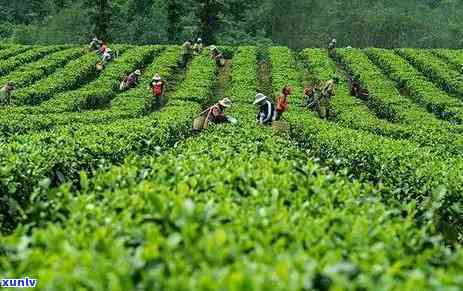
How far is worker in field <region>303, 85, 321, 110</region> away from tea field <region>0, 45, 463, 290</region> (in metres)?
0.74

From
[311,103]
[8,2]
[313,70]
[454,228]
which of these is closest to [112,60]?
[313,70]

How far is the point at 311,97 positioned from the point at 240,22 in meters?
42.5

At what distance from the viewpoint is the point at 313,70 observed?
38.3 metres

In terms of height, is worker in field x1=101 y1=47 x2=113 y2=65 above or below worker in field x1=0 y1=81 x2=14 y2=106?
below

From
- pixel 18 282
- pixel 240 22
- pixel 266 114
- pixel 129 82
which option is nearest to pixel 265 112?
pixel 266 114

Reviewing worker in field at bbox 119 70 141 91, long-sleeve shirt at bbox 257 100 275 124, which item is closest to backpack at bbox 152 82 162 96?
worker in field at bbox 119 70 141 91

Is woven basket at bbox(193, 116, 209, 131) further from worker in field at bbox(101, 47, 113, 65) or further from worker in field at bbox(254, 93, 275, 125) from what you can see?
Result: worker in field at bbox(101, 47, 113, 65)

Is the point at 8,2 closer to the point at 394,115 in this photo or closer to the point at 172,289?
the point at 394,115

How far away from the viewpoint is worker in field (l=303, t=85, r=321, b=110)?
28.8 m

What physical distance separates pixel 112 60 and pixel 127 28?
94.9 feet

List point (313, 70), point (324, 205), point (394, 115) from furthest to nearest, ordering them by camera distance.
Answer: point (313, 70) < point (394, 115) < point (324, 205)

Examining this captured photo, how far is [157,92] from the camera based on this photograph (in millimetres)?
30078

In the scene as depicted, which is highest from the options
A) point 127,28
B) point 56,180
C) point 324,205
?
point 324,205

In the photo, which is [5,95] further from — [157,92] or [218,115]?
[218,115]
